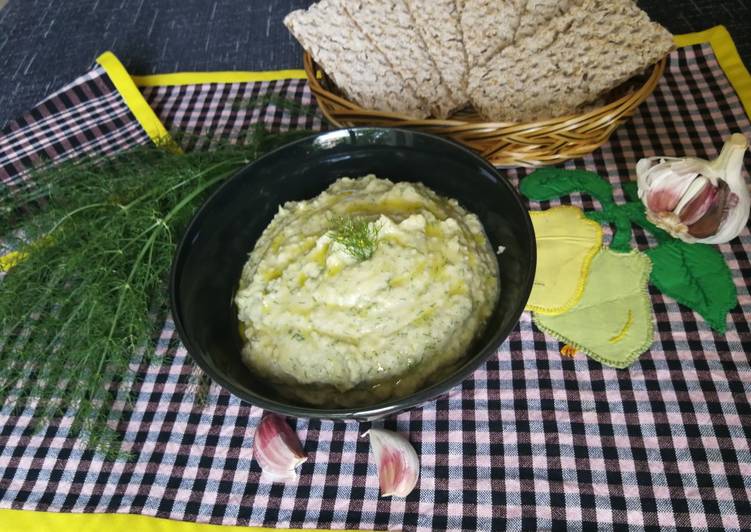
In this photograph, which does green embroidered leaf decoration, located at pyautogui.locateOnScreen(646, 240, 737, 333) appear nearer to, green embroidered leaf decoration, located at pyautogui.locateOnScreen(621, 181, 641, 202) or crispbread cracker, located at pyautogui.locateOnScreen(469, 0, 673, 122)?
green embroidered leaf decoration, located at pyautogui.locateOnScreen(621, 181, 641, 202)

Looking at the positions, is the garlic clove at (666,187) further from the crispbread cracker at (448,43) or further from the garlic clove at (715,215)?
the crispbread cracker at (448,43)

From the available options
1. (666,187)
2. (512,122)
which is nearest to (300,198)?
(512,122)

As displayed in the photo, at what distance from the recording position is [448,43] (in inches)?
76.4

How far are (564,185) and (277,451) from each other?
1.16 m

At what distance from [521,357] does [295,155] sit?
810 mm

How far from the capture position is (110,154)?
7.21 ft

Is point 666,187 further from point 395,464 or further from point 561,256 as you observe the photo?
point 395,464

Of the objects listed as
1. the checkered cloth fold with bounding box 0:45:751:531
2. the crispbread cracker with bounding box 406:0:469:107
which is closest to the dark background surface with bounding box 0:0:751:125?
the crispbread cracker with bounding box 406:0:469:107

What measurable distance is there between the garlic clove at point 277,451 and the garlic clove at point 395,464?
0.18 metres

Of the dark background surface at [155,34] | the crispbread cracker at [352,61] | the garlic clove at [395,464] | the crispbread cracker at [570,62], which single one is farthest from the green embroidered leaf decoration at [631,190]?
the garlic clove at [395,464]

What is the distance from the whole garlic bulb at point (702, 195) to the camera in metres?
1.59

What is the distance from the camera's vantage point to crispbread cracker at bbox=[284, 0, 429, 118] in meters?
1.96

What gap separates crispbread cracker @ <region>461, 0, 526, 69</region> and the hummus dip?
2.38 feet

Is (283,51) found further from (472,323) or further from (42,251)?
(472,323)
